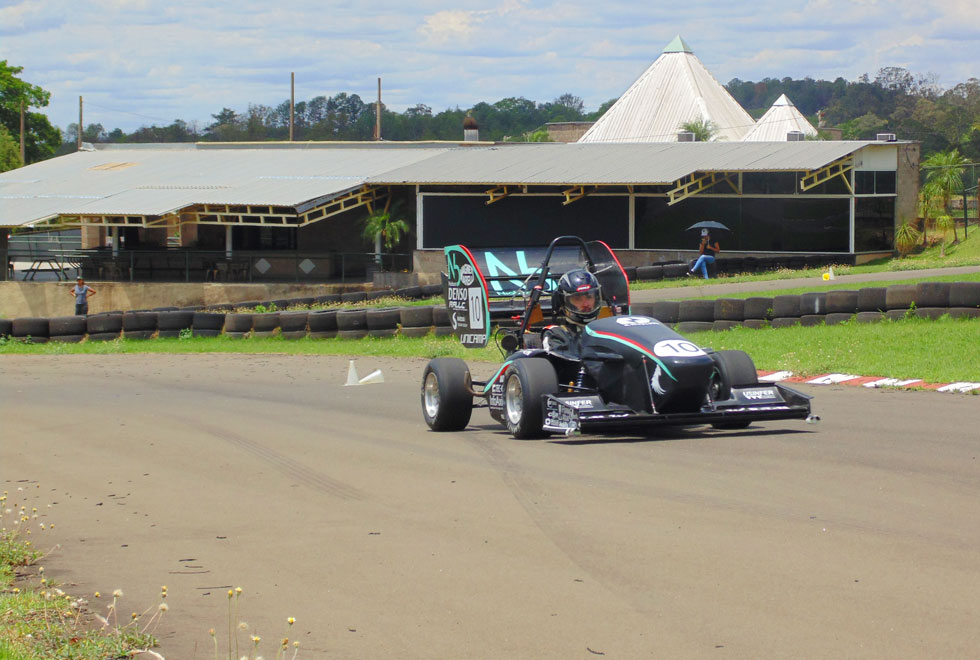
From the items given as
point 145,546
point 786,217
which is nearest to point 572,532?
point 145,546

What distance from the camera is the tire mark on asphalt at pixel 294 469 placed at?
7.94m

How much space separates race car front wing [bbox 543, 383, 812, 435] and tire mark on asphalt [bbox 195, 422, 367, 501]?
1978mm

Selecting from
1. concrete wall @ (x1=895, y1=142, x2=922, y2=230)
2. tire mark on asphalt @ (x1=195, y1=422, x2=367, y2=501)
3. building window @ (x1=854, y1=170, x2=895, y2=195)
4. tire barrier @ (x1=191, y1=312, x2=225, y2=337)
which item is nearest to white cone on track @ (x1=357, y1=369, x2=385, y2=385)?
tire mark on asphalt @ (x1=195, y1=422, x2=367, y2=501)

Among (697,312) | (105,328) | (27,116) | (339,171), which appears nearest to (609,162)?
(339,171)

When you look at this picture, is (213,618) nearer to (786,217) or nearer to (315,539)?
(315,539)

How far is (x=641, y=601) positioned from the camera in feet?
16.9

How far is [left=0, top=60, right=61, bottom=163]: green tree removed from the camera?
264 ft

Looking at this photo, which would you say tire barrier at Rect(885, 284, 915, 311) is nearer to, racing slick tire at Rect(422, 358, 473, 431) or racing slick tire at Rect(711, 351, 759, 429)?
racing slick tire at Rect(711, 351, 759, 429)

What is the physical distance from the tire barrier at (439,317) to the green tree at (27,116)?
2297 inches

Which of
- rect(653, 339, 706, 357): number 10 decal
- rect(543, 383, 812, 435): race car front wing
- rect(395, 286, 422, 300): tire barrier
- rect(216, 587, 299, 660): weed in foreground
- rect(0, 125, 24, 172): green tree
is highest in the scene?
rect(0, 125, 24, 172): green tree

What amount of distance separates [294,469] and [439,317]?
13.4 m

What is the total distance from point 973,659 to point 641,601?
4.60ft

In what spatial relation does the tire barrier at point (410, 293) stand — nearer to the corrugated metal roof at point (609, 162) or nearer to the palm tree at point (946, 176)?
the corrugated metal roof at point (609, 162)

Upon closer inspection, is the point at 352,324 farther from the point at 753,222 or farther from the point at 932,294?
the point at 753,222
